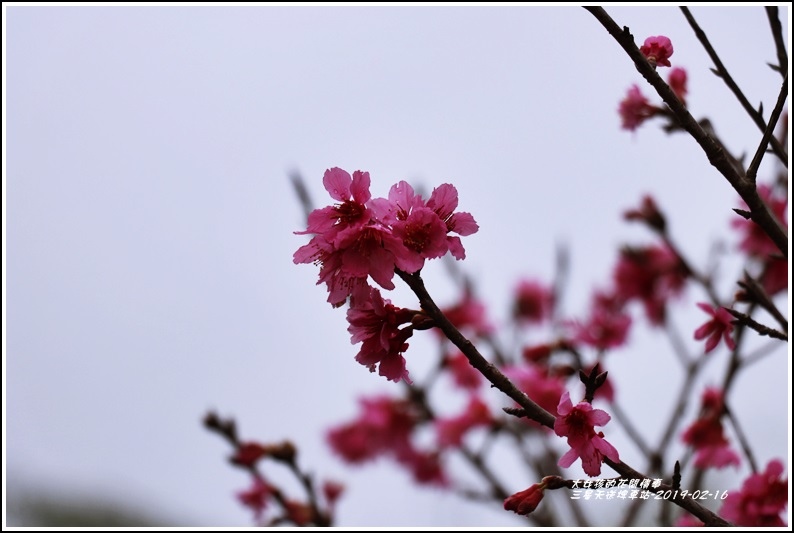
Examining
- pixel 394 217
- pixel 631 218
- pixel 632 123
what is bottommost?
pixel 394 217

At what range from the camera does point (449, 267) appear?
11.8 feet

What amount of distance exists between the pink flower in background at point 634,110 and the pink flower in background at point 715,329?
1.47 ft

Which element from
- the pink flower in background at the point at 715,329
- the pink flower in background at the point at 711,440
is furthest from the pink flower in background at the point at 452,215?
the pink flower in background at the point at 711,440

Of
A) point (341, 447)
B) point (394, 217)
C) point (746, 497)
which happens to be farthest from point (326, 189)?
point (341, 447)

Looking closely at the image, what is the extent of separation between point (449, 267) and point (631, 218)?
98cm

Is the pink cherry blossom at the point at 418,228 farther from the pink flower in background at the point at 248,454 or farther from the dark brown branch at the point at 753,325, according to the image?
the pink flower in background at the point at 248,454

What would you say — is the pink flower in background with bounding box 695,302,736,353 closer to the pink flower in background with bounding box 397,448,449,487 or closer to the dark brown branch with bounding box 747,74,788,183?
the dark brown branch with bounding box 747,74,788,183

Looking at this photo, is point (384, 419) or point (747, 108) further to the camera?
point (384, 419)

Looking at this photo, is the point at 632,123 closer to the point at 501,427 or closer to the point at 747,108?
the point at 747,108

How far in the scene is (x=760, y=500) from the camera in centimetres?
163

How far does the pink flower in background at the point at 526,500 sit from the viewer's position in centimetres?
121

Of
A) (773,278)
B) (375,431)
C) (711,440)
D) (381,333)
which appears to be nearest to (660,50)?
(381,333)

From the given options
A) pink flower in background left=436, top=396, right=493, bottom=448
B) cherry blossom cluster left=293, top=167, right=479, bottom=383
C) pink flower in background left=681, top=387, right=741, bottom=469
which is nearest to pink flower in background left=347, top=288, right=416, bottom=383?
cherry blossom cluster left=293, top=167, right=479, bottom=383

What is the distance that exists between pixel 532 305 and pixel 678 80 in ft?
7.83
